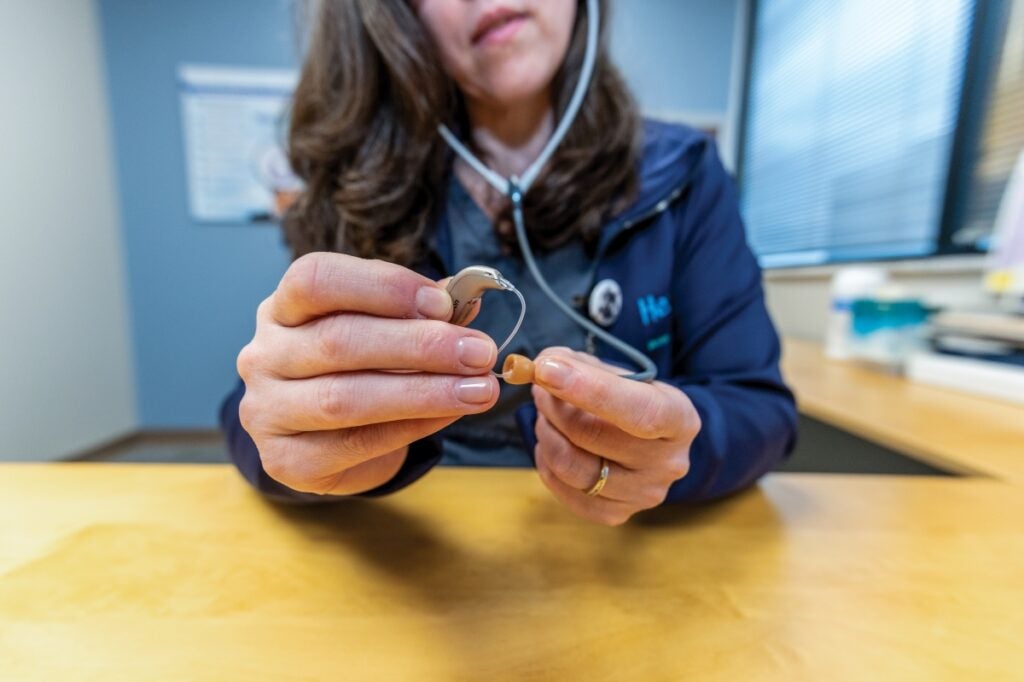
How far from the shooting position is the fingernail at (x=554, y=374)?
0.83ft

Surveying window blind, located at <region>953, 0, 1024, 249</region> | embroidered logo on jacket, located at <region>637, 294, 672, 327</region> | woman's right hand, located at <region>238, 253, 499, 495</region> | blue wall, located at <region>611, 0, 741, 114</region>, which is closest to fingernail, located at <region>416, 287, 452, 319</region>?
Result: woman's right hand, located at <region>238, 253, 499, 495</region>

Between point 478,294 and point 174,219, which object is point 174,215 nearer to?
point 174,219

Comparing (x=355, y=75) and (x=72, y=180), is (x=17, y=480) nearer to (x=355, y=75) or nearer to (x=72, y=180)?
(x=355, y=75)

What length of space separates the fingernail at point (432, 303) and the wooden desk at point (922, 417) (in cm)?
61

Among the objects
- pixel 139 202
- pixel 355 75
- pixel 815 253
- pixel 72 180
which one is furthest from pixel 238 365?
pixel 139 202

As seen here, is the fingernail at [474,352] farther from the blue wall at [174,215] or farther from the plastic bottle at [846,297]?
the blue wall at [174,215]

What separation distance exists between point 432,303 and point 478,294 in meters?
0.02

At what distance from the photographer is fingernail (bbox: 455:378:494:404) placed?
230mm

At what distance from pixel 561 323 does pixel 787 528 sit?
0.91ft

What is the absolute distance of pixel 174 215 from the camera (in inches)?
68.4

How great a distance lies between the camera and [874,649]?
0.27 metres

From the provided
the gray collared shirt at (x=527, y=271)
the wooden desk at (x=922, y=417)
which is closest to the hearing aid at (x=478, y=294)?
the gray collared shirt at (x=527, y=271)

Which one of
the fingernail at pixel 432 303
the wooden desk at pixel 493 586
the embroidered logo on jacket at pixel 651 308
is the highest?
the fingernail at pixel 432 303

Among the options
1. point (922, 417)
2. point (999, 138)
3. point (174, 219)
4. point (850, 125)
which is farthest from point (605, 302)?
point (174, 219)
